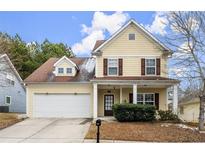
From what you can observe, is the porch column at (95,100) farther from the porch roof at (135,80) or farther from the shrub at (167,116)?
the shrub at (167,116)

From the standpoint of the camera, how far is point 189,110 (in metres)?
20.3

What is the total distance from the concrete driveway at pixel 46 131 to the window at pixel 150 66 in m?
3.97

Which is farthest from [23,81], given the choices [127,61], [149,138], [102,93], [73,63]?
[149,138]

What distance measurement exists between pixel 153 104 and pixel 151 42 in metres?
2.80

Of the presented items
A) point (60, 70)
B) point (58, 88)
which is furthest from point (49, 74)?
point (58, 88)

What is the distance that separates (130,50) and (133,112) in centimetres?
333

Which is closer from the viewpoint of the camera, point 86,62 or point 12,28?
point 12,28

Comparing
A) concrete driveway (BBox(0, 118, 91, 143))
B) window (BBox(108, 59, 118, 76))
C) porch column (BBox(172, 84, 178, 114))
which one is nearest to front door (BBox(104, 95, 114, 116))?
window (BBox(108, 59, 118, 76))

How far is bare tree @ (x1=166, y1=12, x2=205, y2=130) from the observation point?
15.1 metres

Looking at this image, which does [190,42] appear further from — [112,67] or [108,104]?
[112,67]

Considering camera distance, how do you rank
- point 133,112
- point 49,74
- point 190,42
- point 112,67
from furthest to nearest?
point 112,67 < point 49,74 < point 133,112 < point 190,42
